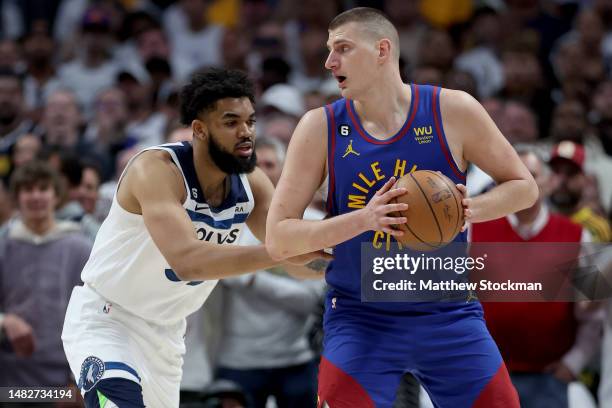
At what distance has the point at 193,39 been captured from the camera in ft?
40.1

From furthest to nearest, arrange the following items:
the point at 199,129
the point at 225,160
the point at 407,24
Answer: the point at 407,24, the point at 199,129, the point at 225,160

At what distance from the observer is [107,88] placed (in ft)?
36.7

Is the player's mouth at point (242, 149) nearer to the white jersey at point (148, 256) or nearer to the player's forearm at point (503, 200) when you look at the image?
the white jersey at point (148, 256)

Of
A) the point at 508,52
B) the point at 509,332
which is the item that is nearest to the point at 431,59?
the point at 508,52

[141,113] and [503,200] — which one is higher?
[503,200]

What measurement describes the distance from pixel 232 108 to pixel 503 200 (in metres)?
1.52

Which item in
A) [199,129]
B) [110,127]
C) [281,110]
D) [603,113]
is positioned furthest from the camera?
[110,127]

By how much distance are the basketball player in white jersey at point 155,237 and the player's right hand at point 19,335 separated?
2046mm

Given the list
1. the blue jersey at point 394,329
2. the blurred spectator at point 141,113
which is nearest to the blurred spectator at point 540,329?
the blue jersey at point 394,329

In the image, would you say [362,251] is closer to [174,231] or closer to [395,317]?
[395,317]

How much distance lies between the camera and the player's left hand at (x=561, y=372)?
720 cm

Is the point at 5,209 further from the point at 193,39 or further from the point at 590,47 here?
the point at 590,47

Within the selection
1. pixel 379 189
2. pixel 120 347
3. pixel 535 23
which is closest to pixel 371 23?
pixel 379 189

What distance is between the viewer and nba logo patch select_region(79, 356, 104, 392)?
5066mm
